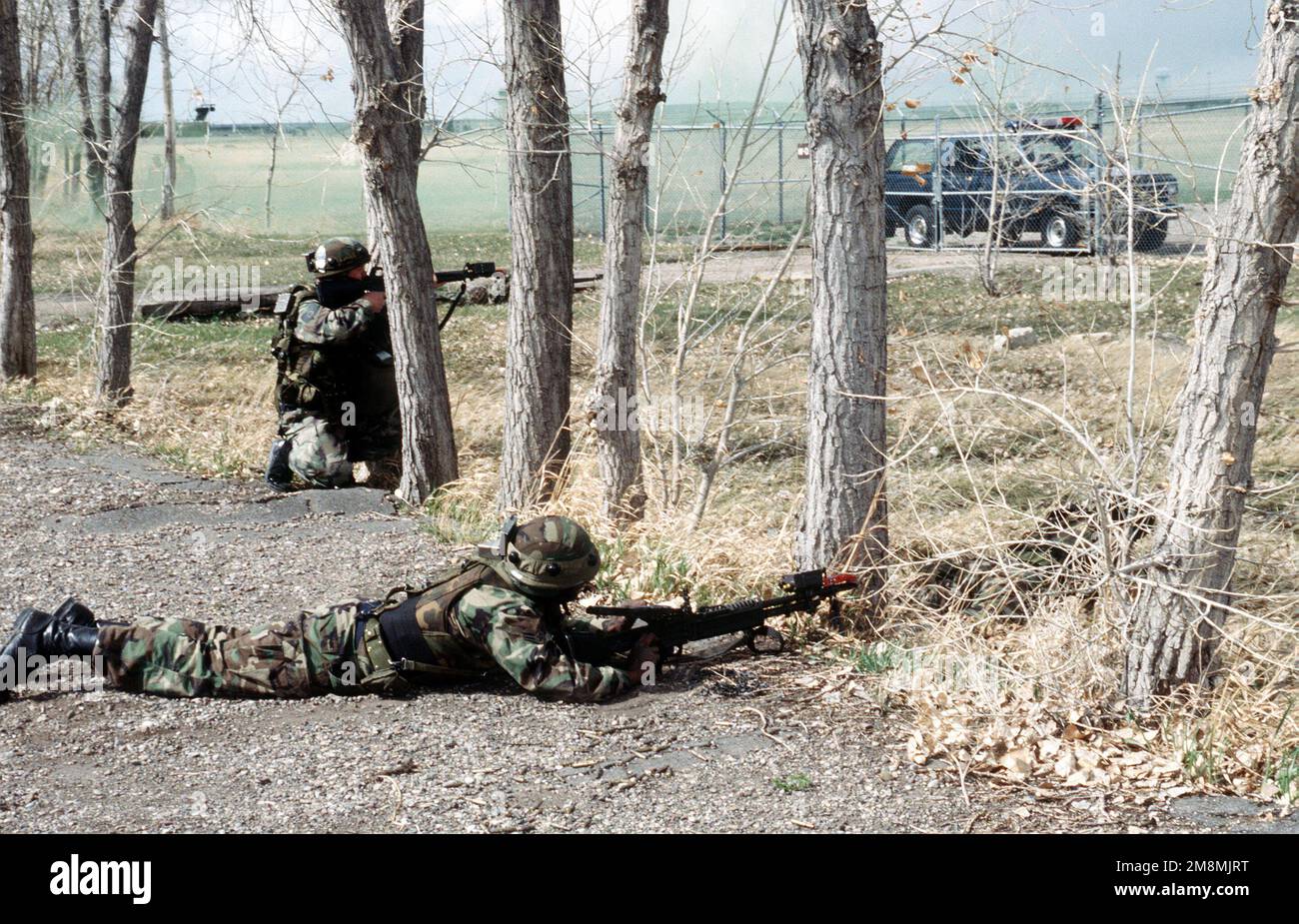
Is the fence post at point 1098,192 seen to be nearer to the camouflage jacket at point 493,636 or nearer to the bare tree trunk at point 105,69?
the camouflage jacket at point 493,636

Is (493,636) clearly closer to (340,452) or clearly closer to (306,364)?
(340,452)

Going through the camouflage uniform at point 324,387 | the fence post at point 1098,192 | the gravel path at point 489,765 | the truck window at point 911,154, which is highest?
the truck window at point 911,154

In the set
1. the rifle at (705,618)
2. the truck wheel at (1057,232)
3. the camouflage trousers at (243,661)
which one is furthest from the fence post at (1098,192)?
the camouflage trousers at (243,661)

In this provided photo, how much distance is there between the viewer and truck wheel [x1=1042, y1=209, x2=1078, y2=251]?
16453mm

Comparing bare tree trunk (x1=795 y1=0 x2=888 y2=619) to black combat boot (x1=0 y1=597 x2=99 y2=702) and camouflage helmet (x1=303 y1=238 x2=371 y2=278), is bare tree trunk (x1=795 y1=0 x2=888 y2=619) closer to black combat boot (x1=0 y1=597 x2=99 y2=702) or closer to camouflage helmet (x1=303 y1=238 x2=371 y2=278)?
black combat boot (x1=0 y1=597 x2=99 y2=702)

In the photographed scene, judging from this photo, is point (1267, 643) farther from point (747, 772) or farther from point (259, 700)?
point (259, 700)

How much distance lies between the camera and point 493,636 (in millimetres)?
4453

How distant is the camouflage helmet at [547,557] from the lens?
4484mm

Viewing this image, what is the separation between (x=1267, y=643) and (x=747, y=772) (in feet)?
7.43

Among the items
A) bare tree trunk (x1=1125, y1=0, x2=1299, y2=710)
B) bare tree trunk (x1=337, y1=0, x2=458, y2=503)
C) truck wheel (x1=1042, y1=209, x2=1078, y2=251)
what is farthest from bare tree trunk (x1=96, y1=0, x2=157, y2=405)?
truck wheel (x1=1042, y1=209, x2=1078, y2=251)

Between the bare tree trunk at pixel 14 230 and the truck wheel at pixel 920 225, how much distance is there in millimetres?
12040

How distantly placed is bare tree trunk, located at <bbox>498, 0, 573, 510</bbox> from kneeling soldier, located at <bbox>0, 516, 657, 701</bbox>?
2.51m

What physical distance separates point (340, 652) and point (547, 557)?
2.80ft

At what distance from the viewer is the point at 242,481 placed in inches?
330
